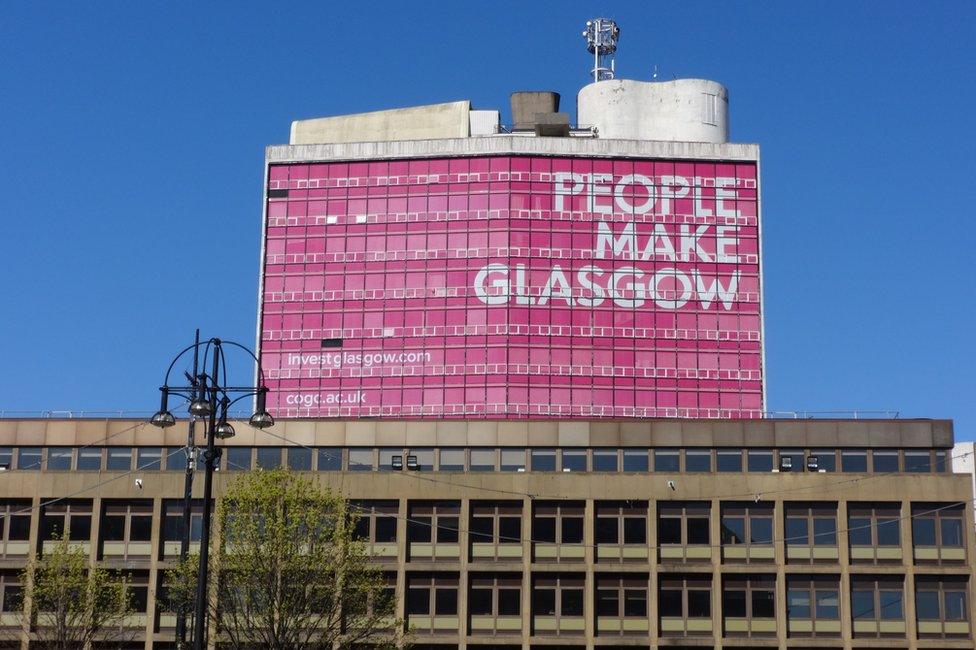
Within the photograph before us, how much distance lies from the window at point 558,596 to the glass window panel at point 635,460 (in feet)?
21.1

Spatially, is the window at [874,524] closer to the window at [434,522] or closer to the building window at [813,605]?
the building window at [813,605]

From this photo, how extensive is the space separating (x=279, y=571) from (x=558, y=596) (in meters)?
20.7

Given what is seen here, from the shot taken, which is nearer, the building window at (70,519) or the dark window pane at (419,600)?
the dark window pane at (419,600)

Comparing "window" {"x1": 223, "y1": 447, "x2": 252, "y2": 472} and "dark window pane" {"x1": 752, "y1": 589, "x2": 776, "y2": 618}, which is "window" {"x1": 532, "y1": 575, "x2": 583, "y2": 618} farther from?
"window" {"x1": 223, "y1": 447, "x2": 252, "y2": 472}

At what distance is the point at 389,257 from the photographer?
10444cm

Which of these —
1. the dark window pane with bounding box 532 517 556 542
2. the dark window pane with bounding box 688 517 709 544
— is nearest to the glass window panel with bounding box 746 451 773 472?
the dark window pane with bounding box 688 517 709 544

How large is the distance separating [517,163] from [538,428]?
118 feet

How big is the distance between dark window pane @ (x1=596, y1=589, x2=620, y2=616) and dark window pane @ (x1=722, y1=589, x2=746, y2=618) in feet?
17.1

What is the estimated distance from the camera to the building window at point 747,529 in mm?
71125

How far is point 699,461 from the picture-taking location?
7344cm

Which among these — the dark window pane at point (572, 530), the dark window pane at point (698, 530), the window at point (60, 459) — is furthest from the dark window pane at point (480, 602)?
the window at point (60, 459)

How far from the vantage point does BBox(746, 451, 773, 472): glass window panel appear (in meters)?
73.6

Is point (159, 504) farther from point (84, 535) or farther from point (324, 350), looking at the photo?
point (324, 350)

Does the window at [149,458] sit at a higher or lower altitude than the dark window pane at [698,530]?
higher
